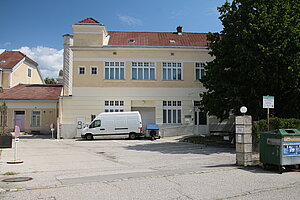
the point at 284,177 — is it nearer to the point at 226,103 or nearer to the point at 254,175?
the point at 254,175

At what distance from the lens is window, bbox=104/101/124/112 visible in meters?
29.0

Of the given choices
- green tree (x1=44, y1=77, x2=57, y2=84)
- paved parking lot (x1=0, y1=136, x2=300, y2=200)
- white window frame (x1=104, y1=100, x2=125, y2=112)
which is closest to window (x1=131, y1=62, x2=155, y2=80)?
white window frame (x1=104, y1=100, x2=125, y2=112)

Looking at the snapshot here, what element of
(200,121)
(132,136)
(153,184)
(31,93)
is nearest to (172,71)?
(200,121)

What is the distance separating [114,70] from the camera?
29.5 m

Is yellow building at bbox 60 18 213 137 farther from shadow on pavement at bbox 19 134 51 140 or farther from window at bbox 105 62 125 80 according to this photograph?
shadow on pavement at bbox 19 134 51 140

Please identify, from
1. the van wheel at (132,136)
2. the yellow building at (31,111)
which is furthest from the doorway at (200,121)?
the yellow building at (31,111)

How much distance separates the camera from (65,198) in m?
6.75

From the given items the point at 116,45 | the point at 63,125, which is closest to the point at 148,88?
the point at 116,45

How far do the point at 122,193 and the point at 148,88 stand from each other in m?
22.6

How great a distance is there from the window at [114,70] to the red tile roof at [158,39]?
226cm

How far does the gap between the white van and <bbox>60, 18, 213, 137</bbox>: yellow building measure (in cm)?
296

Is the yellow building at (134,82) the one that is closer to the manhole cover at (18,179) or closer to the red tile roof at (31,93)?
the red tile roof at (31,93)

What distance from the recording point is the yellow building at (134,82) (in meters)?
28.8

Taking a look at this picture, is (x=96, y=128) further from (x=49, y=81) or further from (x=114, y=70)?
(x=49, y=81)
